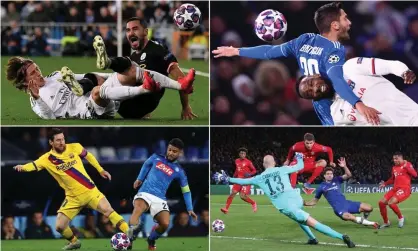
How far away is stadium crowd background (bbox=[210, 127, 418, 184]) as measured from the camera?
9.51 m

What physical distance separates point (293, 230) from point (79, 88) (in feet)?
9.25

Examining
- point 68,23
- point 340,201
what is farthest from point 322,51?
point 68,23

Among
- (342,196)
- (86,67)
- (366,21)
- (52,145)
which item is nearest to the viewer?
(52,145)

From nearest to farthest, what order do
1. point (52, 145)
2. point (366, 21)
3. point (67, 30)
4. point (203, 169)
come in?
point (52, 145) < point (203, 169) < point (366, 21) < point (67, 30)

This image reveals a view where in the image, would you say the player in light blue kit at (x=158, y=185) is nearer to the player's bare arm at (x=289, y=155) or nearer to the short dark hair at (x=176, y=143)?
the short dark hair at (x=176, y=143)

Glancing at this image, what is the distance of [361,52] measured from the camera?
1078 cm

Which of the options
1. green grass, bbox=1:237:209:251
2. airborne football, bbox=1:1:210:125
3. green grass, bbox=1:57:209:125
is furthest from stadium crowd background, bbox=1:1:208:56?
green grass, bbox=1:237:209:251

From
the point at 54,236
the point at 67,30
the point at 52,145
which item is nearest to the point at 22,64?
the point at 52,145

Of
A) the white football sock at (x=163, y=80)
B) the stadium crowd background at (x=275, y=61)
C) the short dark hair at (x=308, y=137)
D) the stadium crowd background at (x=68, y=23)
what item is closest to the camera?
the white football sock at (x=163, y=80)

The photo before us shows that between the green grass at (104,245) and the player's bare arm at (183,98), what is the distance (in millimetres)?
1442

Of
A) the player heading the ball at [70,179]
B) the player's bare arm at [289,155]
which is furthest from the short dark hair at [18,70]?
the player's bare arm at [289,155]

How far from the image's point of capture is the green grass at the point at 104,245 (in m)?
9.31

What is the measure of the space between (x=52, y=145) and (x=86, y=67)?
3318mm

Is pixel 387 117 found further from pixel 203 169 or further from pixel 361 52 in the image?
pixel 203 169
